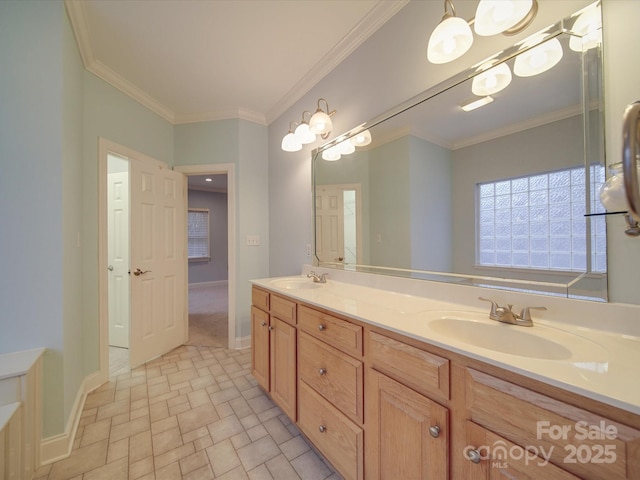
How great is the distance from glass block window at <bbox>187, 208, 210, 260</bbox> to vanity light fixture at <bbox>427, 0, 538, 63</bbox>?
619cm

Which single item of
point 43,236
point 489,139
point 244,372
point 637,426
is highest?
point 489,139

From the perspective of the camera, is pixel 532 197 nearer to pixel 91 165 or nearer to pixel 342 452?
pixel 342 452

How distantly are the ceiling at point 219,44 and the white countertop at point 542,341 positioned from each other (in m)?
1.74

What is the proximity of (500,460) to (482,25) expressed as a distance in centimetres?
148

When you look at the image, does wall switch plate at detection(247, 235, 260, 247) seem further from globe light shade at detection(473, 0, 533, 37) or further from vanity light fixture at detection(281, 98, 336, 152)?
globe light shade at detection(473, 0, 533, 37)

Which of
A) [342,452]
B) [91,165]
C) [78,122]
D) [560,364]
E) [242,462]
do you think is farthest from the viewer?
[91,165]

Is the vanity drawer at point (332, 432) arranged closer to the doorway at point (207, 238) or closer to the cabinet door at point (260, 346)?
the cabinet door at point (260, 346)

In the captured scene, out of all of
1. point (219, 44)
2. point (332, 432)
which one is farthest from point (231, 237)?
point (332, 432)

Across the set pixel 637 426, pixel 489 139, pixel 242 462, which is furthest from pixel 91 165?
pixel 637 426

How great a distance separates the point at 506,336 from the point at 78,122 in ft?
9.19

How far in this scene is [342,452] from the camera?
1.09 m

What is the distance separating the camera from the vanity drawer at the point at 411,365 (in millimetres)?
750

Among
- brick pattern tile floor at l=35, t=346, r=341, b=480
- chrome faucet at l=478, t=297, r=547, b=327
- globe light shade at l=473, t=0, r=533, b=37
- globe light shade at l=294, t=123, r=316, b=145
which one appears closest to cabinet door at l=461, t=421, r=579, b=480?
chrome faucet at l=478, t=297, r=547, b=327

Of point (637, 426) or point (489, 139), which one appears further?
point (489, 139)
